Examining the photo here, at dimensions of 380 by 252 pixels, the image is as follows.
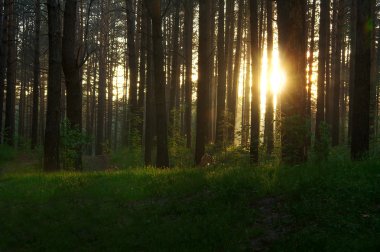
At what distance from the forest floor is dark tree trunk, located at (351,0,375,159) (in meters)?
2.43

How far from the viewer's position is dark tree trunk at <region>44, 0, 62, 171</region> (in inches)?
554

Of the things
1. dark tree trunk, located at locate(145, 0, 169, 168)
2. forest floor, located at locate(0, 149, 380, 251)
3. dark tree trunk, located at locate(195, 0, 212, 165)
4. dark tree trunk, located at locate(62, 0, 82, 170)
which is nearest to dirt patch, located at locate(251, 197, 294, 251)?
forest floor, located at locate(0, 149, 380, 251)

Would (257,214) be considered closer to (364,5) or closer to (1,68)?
(364,5)

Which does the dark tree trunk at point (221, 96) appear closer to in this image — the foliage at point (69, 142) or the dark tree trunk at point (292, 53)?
the foliage at point (69, 142)

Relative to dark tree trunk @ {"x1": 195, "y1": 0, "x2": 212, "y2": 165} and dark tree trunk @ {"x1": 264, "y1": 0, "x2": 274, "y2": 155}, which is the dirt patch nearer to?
dark tree trunk @ {"x1": 264, "y1": 0, "x2": 274, "y2": 155}

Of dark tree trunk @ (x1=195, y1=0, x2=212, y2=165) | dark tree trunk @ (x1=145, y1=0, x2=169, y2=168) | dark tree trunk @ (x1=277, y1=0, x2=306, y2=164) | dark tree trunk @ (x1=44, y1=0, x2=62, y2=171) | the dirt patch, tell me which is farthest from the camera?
dark tree trunk @ (x1=195, y1=0, x2=212, y2=165)

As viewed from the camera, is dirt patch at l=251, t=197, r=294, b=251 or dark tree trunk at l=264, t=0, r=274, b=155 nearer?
dirt patch at l=251, t=197, r=294, b=251

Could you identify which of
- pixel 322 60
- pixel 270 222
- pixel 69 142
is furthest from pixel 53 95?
pixel 322 60

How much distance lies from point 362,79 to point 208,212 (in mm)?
5673

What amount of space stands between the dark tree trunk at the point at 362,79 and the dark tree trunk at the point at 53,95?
29.8 feet

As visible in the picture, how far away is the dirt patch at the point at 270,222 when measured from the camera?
624 centimetres

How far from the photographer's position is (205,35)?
15.9m

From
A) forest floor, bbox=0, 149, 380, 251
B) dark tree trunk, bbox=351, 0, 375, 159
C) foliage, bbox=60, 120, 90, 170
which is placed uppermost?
dark tree trunk, bbox=351, 0, 375, 159

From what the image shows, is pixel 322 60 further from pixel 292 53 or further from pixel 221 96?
pixel 292 53
